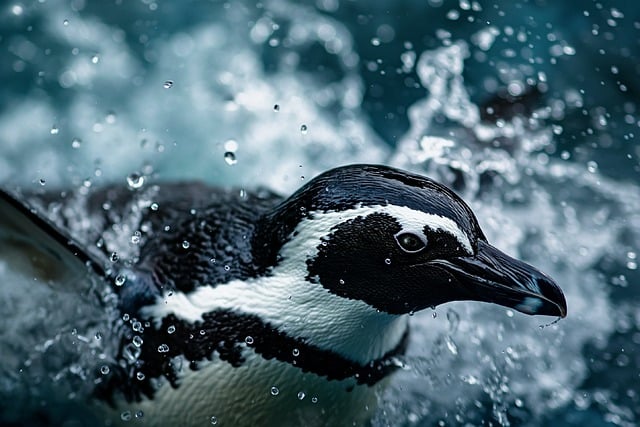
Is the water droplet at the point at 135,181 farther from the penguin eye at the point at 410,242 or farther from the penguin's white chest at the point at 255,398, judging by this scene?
the penguin eye at the point at 410,242

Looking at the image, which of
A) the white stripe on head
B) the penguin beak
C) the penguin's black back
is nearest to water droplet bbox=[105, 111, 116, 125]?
the penguin's black back

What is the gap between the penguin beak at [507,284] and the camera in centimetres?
145

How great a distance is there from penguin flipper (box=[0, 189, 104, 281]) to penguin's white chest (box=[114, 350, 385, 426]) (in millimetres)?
316

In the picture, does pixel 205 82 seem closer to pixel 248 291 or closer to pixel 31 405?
pixel 31 405

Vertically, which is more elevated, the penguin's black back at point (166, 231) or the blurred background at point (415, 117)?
the penguin's black back at point (166, 231)

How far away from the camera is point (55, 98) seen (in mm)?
3166

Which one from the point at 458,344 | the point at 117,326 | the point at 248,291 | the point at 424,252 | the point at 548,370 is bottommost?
the point at 548,370

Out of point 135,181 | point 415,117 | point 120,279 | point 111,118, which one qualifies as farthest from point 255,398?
point 111,118

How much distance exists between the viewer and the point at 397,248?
1.47 meters

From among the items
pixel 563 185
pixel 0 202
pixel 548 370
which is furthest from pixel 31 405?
pixel 563 185

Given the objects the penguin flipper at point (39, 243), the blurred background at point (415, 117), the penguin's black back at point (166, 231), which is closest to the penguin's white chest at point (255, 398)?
the penguin's black back at point (166, 231)

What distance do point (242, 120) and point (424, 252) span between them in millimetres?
1865

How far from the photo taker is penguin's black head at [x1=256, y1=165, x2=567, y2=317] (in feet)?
4.78

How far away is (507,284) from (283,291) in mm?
401
